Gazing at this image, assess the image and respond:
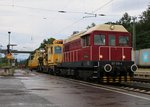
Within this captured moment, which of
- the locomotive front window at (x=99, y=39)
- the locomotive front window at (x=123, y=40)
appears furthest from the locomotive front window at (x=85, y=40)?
the locomotive front window at (x=123, y=40)

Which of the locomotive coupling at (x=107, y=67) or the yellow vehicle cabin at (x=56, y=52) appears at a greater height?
the yellow vehicle cabin at (x=56, y=52)

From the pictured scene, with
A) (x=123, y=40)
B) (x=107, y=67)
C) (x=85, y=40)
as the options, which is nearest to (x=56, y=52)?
(x=85, y=40)

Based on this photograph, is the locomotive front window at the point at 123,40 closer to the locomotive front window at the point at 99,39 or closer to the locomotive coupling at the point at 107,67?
the locomotive front window at the point at 99,39

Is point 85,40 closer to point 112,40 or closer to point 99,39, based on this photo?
point 99,39

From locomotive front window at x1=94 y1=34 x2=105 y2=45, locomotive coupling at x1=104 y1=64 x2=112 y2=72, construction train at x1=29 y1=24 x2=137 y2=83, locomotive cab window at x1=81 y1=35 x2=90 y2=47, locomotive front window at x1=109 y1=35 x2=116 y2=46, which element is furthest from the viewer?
locomotive cab window at x1=81 y1=35 x2=90 y2=47

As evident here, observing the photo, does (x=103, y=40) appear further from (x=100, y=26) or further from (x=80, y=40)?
(x=80, y=40)

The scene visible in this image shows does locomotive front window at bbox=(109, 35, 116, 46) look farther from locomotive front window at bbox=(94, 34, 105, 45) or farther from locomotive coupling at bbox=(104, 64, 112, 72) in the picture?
locomotive coupling at bbox=(104, 64, 112, 72)

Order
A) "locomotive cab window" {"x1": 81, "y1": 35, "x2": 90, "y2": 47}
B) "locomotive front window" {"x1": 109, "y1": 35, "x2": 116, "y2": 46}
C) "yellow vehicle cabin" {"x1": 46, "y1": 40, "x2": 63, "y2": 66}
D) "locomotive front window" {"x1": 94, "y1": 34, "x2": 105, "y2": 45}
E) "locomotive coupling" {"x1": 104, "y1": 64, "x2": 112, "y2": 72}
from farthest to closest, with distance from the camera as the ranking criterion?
"yellow vehicle cabin" {"x1": 46, "y1": 40, "x2": 63, "y2": 66}
"locomotive cab window" {"x1": 81, "y1": 35, "x2": 90, "y2": 47}
"locomotive front window" {"x1": 109, "y1": 35, "x2": 116, "y2": 46}
"locomotive front window" {"x1": 94, "y1": 34, "x2": 105, "y2": 45}
"locomotive coupling" {"x1": 104, "y1": 64, "x2": 112, "y2": 72}

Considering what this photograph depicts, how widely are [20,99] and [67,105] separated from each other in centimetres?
269

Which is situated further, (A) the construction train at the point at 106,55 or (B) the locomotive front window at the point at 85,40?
(B) the locomotive front window at the point at 85,40

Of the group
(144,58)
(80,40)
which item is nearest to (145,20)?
(144,58)

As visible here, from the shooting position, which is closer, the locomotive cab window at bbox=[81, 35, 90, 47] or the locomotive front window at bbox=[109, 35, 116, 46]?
the locomotive front window at bbox=[109, 35, 116, 46]

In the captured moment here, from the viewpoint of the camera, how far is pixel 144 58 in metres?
49.8

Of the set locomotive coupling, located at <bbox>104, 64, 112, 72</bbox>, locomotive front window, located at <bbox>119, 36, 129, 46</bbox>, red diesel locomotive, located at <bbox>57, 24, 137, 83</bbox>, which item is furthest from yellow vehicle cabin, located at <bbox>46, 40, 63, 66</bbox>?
locomotive coupling, located at <bbox>104, 64, 112, 72</bbox>
